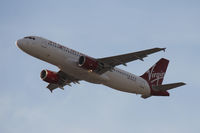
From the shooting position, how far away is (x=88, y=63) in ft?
154

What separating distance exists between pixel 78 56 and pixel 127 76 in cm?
739

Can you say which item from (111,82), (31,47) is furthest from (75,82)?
(31,47)

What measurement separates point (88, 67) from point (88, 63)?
1.55ft

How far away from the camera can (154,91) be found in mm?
54156

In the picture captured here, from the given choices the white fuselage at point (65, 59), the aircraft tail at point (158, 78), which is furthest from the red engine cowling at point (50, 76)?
the aircraft tail at point (158, 78)

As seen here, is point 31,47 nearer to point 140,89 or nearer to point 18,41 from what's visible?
point 18,41

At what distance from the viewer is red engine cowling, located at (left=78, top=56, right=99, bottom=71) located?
1845 inches

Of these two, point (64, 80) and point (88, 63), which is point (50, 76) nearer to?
point (64, 80)

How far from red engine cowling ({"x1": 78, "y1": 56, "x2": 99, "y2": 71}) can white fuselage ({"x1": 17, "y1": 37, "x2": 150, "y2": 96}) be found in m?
0.76

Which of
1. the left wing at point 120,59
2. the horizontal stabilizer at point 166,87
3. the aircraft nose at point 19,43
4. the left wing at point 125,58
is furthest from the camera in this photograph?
the horizontal stabilizer at point 166,87

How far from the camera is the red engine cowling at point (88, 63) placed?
4688 cm

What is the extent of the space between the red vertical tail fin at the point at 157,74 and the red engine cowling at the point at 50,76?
12.2m

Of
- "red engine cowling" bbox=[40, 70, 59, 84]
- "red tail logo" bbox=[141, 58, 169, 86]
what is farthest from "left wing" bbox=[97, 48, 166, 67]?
"red tail logo" bbox=[141, 58, 169, 86]

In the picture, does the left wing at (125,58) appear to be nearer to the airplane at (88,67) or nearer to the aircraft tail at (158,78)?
the airplane at (88,67)
